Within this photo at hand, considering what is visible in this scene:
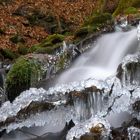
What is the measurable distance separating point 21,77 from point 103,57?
7.40ft

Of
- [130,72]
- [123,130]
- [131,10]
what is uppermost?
[131,10]

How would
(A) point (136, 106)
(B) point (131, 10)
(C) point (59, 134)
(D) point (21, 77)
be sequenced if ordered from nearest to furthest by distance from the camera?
1. (A) point (136, 106)
2. (C) point (59, 134)
3. (D) point (21, 77)
4. (B) point (131, 10)

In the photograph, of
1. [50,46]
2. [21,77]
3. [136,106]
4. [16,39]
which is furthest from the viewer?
[16,39]

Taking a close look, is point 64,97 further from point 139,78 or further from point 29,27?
point 29,27

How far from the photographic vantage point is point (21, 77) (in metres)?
8.79

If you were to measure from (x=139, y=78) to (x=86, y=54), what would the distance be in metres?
3.27

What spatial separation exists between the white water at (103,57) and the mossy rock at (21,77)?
55cm

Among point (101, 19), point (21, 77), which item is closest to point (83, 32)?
point (101, 19)

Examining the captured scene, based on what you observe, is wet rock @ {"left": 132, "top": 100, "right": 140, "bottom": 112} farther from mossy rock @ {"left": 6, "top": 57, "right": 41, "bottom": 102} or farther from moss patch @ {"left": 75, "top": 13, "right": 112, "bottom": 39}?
moss patch @ {"left": 75, "top": 13, "right": 112, "bottom": 39}

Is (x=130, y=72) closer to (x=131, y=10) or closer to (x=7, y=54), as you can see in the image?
(x=7, y=54)

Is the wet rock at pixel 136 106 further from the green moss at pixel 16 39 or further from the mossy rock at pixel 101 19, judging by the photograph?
the green moss at pixel 16 39

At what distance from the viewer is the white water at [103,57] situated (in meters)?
9.11

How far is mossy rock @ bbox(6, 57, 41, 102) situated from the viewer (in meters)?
8.70

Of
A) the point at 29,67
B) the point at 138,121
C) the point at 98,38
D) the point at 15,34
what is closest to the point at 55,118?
the point at 138,121
